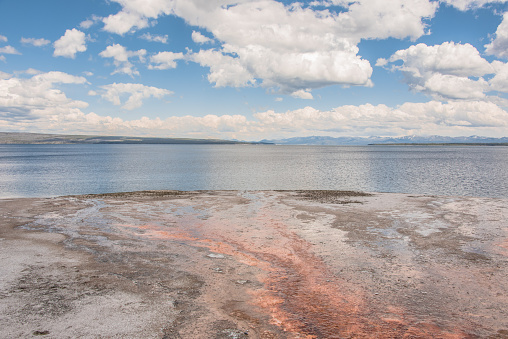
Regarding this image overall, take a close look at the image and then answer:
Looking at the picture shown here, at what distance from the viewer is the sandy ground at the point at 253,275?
30.7 ft

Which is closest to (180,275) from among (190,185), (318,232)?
(318,232)

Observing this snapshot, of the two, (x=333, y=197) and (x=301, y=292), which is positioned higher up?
(x=301, y=292)

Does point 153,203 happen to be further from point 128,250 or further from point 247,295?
point 247,295

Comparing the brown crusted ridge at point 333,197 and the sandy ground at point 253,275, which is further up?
the sandy ground at point 253,275

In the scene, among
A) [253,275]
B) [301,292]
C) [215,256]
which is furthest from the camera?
[215,256]

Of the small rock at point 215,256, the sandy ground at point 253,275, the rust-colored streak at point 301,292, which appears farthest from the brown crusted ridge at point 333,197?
the small rock at point 215,256

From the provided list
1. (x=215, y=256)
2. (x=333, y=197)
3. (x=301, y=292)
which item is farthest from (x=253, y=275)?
(x=333, y=197)

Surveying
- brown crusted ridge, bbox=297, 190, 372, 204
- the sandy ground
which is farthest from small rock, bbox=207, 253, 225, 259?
brown crusted ridge, bbox=297, 190, 372, 204

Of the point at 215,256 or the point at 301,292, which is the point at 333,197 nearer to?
the point at 215,256

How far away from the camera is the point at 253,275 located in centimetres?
1363

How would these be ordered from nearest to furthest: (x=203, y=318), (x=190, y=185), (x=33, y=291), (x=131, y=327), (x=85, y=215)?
1. (x=131, y=327)
2. (x=203, y=318)
3. (x=33, y=291)
4. (x=85, y=215)
5. (x=190, y=185)

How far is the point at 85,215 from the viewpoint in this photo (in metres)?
26.4

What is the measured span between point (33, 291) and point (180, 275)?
16.7 ft

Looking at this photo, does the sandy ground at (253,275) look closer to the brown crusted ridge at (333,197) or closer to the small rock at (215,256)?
the small rock at (215,256)
